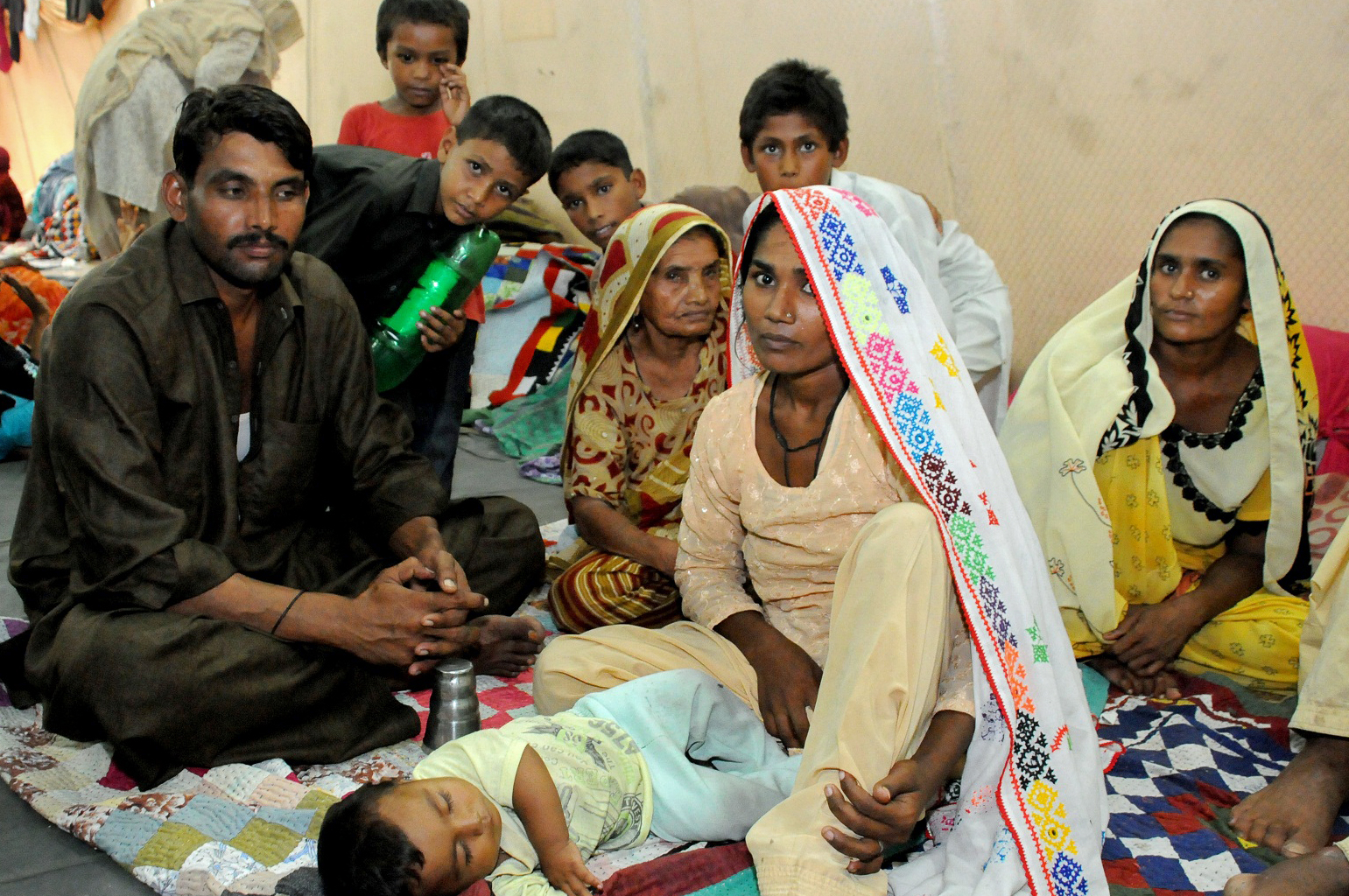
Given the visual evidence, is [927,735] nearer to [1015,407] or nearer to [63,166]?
[1015,407]

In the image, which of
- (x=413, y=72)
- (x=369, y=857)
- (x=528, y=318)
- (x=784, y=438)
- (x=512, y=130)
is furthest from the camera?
(x=528, y=318)

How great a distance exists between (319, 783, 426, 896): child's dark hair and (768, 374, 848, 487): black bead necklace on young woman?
96 cm

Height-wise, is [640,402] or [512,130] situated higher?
[512,130]

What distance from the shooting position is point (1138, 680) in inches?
106

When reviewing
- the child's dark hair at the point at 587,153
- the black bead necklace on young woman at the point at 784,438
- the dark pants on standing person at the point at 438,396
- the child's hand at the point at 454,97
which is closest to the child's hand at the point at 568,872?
the black bead necklace on young woman at the point at 784,438

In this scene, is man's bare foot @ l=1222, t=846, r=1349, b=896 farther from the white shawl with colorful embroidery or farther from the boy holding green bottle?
the boy holding green bottle

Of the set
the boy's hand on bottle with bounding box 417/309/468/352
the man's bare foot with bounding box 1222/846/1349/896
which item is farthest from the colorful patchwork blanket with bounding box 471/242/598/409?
the man's bare foot with bounding box 1222/846/1349/896

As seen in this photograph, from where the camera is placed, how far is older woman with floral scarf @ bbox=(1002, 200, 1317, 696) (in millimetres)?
2664

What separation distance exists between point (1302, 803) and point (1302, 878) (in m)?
0.37

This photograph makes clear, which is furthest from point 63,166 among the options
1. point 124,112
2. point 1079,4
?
point 1079,4

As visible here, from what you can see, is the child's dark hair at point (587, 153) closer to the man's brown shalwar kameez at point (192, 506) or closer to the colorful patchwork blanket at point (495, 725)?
the man's brown shalwar kameez at point (192, 506)

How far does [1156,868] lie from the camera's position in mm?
1986

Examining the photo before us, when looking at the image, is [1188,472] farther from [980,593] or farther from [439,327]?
[439,327]

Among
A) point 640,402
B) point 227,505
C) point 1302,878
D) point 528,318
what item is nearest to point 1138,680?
point 1302,878
